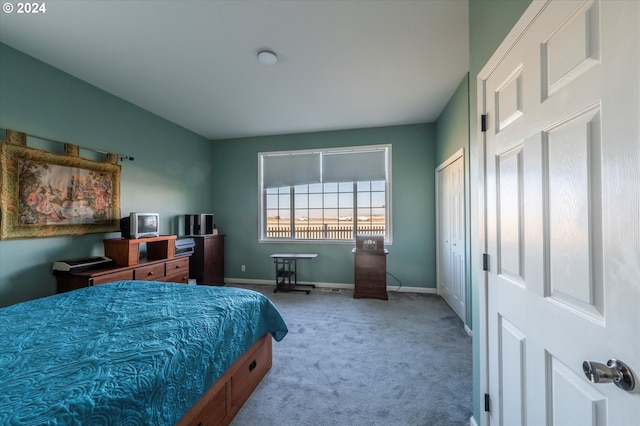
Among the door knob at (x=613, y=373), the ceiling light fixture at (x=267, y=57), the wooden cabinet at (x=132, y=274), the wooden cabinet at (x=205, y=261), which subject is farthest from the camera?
the wooden cabinet at (x=205, y=261)

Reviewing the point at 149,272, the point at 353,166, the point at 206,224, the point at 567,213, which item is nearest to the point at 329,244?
the point at 353,166

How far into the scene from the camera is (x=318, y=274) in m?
4.50

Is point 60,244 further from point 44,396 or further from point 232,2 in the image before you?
point 232,2

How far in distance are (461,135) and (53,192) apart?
4.37 meters

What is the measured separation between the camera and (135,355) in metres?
1.10

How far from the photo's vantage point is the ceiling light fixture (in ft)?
7.51

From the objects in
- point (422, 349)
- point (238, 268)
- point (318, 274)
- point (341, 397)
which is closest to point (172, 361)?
point (341, 397)

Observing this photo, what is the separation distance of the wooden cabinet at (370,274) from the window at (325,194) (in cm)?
59

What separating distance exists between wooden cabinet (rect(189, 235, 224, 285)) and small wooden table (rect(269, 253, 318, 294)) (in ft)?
3.30

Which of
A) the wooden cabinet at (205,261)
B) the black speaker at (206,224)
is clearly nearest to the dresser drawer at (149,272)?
the wooden cabinet at (205,261)

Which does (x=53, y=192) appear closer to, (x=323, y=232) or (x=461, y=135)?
(x=323, y=232)

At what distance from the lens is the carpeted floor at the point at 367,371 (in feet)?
5.39

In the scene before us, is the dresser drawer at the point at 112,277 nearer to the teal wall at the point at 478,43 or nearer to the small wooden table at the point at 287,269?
the small wooden table at the point at 287,269

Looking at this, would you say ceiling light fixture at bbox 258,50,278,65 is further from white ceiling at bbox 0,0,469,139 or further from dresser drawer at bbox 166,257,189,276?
dresser drawer at bbox 166,257,189,276
